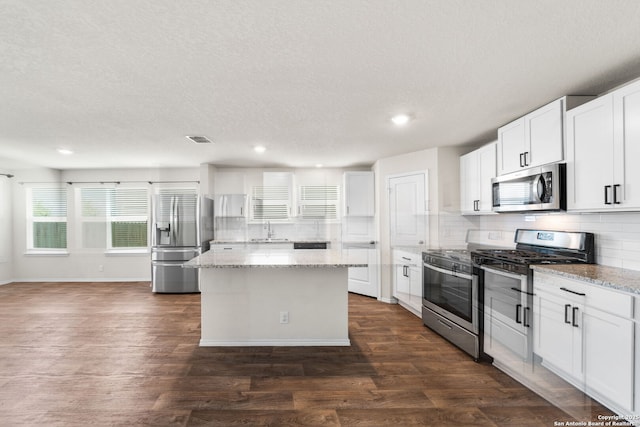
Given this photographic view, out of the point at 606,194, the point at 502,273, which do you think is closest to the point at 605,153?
the point at 606,194

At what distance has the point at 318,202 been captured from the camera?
2.32 metres

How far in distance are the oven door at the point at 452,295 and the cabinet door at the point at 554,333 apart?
47cm

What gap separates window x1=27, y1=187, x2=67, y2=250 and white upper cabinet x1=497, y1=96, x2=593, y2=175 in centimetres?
385

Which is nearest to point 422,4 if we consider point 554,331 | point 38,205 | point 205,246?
point 554,331

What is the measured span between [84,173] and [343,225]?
2.42 metres

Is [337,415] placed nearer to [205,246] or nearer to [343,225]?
[343,225]

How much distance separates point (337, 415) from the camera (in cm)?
174

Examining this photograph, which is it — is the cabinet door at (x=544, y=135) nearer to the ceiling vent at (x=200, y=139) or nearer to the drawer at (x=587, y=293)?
the drawer at (x=587, y=293)

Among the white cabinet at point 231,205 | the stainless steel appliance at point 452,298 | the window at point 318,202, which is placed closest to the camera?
the window at point 318,202

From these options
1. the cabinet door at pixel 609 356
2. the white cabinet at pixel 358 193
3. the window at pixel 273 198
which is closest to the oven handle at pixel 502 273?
the cabinet door at pixel 609 356

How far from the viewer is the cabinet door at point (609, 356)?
4.80 ft

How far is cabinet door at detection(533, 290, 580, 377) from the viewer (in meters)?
1.77

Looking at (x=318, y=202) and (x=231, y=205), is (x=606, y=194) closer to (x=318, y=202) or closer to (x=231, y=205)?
(x=318, y=202)

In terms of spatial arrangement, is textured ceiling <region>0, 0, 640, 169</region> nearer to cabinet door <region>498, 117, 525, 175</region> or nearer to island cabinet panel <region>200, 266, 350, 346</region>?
cabinet door <region>498, 117, 525, 175</region>
